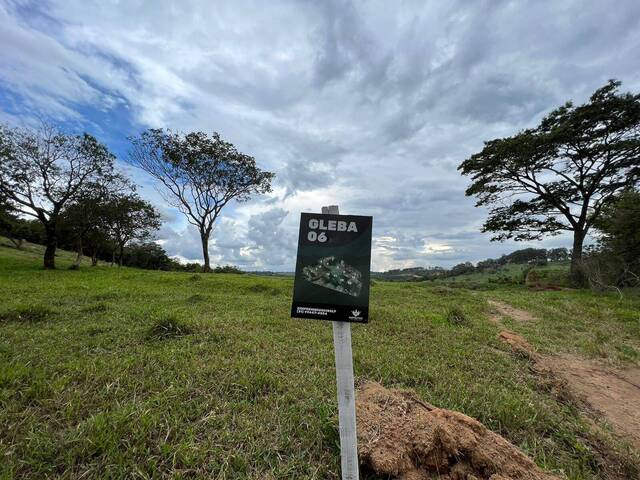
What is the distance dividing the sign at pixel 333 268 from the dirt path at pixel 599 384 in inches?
130

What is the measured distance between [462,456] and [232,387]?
7.53 ft

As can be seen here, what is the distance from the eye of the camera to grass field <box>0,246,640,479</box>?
2.23 meters

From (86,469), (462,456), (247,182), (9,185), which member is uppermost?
(247,182)

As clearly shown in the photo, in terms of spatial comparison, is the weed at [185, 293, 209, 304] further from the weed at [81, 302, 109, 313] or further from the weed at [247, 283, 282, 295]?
the weed at [247, 283, 282, 295]

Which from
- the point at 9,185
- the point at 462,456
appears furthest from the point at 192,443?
the point at 9,185

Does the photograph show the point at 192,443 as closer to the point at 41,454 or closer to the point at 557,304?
the point at 41,454

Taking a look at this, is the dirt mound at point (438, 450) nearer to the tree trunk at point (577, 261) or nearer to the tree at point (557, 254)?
the tree trunk at point (577, 261)

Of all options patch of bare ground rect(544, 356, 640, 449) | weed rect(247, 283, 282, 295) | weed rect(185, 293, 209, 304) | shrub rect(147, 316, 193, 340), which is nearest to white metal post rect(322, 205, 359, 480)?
patch of bare ground rect(544, 356, 640, 449)

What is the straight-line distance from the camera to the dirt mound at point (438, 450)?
2123 mm

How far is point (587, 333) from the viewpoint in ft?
23.6

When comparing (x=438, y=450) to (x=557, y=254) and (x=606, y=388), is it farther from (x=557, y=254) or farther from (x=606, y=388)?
(x=557, y=254)

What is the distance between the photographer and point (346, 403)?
200cm

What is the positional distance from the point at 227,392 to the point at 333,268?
83.4 inches

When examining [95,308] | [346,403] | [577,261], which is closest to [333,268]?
[346,403]
